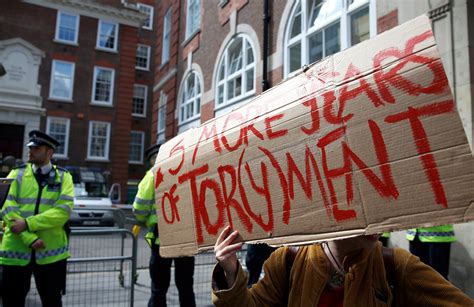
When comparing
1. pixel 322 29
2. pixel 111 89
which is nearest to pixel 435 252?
pixel 322 29

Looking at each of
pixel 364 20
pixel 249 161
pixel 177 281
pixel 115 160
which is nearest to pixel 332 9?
pixel 364 20

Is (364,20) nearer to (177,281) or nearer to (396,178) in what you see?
(177,281)

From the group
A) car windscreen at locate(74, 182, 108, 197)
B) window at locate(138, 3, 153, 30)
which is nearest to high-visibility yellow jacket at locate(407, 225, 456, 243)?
car windscreen at locate(74, 182, 108, 197)

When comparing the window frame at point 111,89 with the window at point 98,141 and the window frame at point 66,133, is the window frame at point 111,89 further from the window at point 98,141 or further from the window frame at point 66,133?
the window frame at point 66,133

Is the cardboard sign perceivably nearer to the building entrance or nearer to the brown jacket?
the brown jacket

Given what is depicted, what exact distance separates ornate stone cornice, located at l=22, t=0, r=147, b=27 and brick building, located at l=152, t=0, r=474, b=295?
762 centimetres

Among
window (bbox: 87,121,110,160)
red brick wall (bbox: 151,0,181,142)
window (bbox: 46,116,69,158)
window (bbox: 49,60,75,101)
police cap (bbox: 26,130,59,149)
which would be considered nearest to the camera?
police cap (bbox: 26,130,59,149)

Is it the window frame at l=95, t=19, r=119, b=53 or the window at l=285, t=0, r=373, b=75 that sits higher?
the window frame at l=95, t=19, r=119, b=53

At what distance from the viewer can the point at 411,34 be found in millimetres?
1413

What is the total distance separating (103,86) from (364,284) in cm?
2814

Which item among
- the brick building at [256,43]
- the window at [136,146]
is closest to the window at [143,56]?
the window at [136,146]

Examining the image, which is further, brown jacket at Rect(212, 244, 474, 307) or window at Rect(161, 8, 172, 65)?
window at Rect(161, 8, 172, 65)

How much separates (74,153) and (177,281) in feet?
78.7

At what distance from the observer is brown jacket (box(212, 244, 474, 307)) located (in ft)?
4.99
